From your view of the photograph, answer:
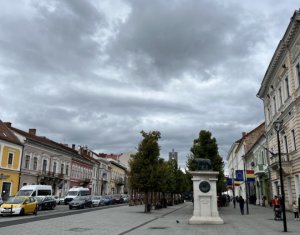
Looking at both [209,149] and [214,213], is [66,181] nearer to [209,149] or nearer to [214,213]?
[209,149]

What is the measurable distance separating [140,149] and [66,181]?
117 ft

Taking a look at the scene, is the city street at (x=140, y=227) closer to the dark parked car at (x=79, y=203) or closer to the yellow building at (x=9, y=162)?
the dark parked car at (x=79, y=203)

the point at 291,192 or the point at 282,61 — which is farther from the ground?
the point at 282,61

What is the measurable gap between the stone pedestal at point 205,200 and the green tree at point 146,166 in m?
12.2

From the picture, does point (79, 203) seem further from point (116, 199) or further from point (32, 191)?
point (116, 199)

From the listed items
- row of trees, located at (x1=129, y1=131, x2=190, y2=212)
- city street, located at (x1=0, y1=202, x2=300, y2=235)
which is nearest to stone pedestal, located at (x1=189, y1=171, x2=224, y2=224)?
city street, located at (x1=0, y1=202, x2=300, y2=235)

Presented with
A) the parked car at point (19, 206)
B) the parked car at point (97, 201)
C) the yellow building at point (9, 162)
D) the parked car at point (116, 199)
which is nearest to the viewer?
the parked car at point (19, 206)

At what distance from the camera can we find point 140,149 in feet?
110

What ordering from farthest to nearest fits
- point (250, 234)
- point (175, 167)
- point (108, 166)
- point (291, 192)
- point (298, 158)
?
1. point (108, 166)
2. point (175, 167)
3. point (291, 192)
4. point (298, 158)
5. point (250, 234)

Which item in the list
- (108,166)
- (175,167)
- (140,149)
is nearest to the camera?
(140,149)

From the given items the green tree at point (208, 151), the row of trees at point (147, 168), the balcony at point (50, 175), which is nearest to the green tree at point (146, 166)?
the row of trees at point (147, 168)

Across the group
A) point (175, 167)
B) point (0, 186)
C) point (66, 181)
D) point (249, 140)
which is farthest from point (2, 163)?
point (249, 140)

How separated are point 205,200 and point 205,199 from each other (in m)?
0.06

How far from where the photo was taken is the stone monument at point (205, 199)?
1980cm
